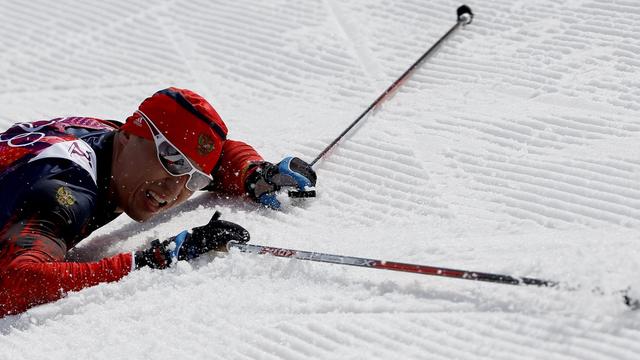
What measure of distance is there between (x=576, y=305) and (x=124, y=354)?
157 cm

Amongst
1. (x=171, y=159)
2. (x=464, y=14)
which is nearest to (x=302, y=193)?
(x=171, y=159)

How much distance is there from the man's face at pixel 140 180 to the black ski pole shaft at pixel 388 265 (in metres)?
0.52

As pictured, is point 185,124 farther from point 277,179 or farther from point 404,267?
point 404,267

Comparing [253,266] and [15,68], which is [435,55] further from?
[15,68]

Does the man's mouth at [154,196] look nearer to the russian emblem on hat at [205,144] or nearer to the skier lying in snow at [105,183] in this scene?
the skier lying in snow at [105,183]

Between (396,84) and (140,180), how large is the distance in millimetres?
1865

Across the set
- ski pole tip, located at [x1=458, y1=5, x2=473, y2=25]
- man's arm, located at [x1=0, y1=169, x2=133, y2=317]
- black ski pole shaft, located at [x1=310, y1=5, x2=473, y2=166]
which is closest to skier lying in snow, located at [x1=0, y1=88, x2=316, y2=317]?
man's arm, located at [x1=0, y1=169, x2=133, y2=317]

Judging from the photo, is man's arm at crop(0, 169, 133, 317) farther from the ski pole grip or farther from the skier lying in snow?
the ski pole grip

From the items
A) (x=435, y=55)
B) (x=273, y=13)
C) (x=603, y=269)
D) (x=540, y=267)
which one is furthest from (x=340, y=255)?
(x=273, y=13)

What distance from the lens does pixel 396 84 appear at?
4785 mm

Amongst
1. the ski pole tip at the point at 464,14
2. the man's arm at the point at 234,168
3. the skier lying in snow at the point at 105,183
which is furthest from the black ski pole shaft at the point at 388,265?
the ski pole tip at the point at 464,14

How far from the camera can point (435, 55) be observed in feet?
16.9

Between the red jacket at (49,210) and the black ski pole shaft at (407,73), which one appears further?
the black ski pole shaft at (407,73)

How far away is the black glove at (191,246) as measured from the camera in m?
3.24
